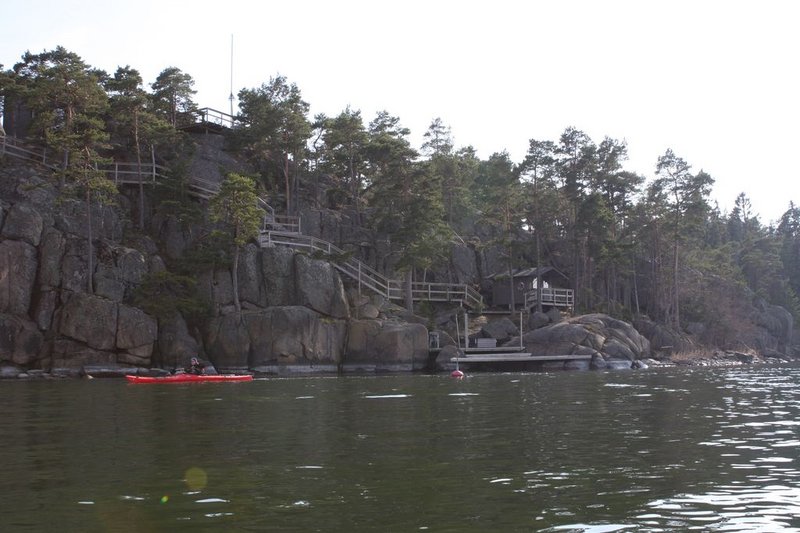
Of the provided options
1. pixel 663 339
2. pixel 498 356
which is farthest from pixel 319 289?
pixel 663 339

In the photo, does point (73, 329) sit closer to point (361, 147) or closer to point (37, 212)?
point (37, 212)

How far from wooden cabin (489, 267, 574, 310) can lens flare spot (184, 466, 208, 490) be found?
51.0 m

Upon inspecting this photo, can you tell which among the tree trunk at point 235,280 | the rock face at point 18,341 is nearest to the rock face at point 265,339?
the tree trunk at point 235,280

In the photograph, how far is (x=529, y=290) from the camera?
6275 centimetres

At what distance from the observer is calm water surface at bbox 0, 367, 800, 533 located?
8.30 metres

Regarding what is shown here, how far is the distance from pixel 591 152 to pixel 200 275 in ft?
118

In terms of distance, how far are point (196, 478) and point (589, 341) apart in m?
43.8

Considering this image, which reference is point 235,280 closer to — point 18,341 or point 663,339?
point 18,341

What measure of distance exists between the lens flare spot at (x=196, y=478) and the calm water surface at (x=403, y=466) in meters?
0.06

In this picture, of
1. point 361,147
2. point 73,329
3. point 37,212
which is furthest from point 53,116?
point 361,147

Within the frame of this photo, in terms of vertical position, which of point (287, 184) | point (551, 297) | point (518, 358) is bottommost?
point (518, 358)

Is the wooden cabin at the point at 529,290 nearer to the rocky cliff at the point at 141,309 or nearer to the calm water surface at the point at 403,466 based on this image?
the rocky cliff at the point at 141,309

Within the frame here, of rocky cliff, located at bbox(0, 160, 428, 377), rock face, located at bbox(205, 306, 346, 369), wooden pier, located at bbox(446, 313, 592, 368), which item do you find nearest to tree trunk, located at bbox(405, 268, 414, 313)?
rocky cliff, located at bbox(0, 160, 428, 377)

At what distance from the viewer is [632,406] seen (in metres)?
21.2
